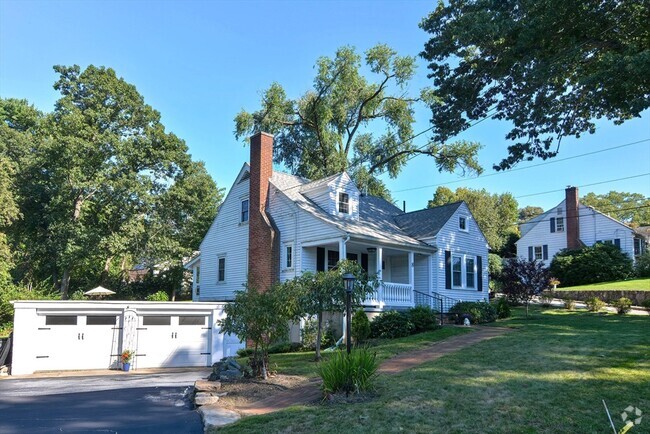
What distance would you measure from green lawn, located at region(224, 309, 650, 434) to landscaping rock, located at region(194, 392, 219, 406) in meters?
2.04

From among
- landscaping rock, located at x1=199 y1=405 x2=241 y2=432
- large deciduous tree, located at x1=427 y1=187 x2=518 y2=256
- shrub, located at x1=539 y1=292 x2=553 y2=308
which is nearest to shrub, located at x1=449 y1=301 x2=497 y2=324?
shrub, located at x1=539 y1=292 x2=553 y2=308

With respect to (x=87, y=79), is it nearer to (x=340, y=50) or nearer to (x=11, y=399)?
(x=340, y=50)

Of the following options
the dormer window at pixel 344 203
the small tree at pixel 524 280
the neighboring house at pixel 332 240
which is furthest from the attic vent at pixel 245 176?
the small tree at pixel 524 280

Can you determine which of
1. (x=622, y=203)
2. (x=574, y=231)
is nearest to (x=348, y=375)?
(x=574, y=231)

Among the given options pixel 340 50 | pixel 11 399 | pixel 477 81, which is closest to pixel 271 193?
pixel 477 81

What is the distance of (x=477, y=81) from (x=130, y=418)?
13648mm

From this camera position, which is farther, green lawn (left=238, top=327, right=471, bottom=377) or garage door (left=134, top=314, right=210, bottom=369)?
garage door (left=134, top=314, right=210, bottom=369)

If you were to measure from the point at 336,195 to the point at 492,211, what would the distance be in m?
33.2

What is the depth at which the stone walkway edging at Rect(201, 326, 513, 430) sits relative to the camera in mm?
8906

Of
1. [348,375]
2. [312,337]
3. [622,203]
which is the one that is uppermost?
[622,203]

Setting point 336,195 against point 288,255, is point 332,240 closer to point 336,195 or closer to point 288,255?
point 288,255

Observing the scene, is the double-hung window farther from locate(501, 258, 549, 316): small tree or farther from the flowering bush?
locate(501, 258, 549, 316): small tree

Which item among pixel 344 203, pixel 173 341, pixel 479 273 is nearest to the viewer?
pixel 173 341

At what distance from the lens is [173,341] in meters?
20.2
